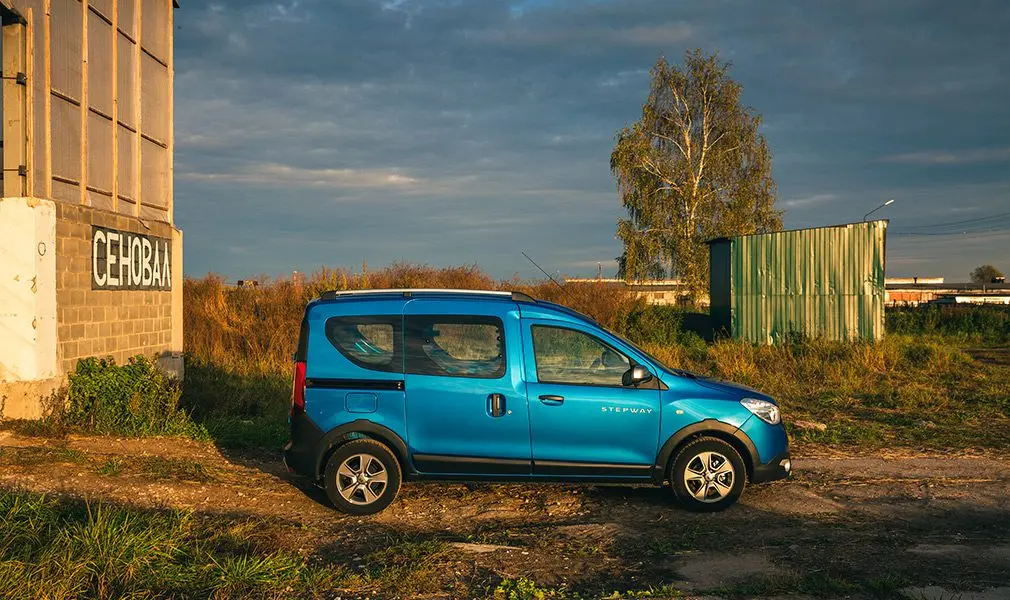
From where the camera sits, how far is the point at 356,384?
7410 mm

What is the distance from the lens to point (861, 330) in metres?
22.3

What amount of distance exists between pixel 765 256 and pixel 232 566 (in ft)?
66.5

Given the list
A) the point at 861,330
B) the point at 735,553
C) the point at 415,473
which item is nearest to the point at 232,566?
the point at 415,473

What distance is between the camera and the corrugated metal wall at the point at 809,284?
73.1 feet

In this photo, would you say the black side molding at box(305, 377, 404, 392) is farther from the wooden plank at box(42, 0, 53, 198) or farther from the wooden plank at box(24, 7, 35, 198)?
the wooden plank at box(42, 0, 53, 198)

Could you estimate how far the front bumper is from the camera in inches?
293

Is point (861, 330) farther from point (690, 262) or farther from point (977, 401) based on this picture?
point (690, 262)

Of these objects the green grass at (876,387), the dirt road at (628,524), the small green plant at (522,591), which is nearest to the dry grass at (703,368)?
the green grass at (876,387)

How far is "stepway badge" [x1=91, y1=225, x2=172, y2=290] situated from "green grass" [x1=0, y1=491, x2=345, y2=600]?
6.85 meters

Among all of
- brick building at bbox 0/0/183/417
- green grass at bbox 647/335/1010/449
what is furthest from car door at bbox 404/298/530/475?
brick building at bbox 0/0/183/417

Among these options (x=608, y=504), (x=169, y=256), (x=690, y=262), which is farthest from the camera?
(x=690, y=262)

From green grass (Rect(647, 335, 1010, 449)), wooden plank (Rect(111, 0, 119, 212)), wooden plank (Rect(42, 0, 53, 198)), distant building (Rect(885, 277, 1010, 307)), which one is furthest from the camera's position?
distant building (Rect(885, 277, 1010, 307))

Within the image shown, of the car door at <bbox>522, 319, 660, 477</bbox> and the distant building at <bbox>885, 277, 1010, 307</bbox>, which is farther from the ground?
the distant building at <bbox>885, 277, 1010, 307</bbox>

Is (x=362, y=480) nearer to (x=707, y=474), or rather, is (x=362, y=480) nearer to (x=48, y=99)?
(x=707, y=474)
